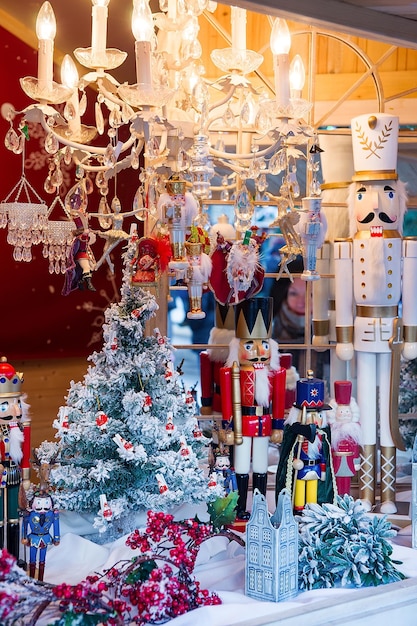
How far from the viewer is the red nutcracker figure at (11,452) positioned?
10.9 ft

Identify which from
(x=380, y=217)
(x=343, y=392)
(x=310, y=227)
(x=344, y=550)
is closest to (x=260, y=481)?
(x=343, y=392)

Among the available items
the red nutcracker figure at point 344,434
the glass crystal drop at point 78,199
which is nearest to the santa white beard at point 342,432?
the red nutcracker figure at point 344,434

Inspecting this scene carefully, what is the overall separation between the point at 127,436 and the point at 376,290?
5.09 feet

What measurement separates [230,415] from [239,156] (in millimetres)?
1354

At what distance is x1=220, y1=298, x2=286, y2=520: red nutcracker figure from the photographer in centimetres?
407

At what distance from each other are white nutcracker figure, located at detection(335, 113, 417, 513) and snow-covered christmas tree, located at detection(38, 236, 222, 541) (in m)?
1.14

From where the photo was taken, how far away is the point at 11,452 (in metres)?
A: 3.33

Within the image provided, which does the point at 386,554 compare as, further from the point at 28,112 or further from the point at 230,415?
the point at 28,112

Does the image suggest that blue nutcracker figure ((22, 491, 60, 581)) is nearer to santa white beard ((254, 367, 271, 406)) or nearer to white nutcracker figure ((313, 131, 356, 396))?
santa white beard ((254, 367, 271, 406))

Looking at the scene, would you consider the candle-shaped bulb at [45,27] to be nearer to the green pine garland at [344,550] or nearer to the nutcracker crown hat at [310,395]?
the nutcracker crown hat at [310,395]

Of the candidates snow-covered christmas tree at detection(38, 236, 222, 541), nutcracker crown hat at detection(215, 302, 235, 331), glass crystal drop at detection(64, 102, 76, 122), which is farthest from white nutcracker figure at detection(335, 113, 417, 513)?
glass crystal drop at detection(64, 102, 76, 122)

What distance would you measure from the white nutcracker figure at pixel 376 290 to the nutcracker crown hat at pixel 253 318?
0.59 m

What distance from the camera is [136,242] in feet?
12.1

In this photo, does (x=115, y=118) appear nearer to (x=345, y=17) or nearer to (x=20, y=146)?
(x=20, y=146)
